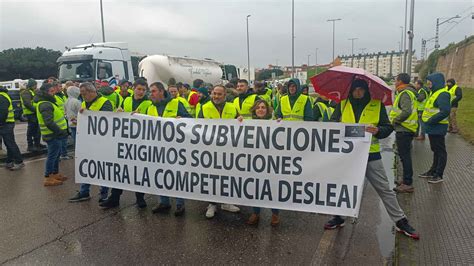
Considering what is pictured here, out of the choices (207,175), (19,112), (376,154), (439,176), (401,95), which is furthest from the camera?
(19,112)

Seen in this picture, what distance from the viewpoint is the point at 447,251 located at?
12.2 ft

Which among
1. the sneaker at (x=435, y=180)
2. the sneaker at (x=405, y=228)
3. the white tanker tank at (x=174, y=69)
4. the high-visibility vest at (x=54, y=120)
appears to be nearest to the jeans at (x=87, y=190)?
A: the high-visibility vest at (x=54, y=120)

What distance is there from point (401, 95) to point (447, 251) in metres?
2.76

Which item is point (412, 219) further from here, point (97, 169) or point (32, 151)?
point (32, 151)

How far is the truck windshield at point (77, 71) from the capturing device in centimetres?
1534

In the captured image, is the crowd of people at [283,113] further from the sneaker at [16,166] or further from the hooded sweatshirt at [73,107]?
the sneaker at [16,166]

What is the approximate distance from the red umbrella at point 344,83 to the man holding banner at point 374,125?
0.06m

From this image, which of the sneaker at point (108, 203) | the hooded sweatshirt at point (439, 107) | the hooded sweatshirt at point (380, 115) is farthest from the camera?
the hooded sweatshirt at point (439, 107)

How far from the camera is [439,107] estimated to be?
5953mm

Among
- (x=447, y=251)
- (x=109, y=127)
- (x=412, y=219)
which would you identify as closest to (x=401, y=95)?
(x=412, y=219)

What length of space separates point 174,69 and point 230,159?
51.2 ft

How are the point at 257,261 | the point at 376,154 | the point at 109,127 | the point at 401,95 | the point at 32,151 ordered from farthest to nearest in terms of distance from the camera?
the point at 32,151
the point at 401,95
the point at 109,127
the point at 376,154
the point at 257,261

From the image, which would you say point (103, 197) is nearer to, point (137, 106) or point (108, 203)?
point (108, 203)

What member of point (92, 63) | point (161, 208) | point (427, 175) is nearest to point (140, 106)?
point (161, 208)
